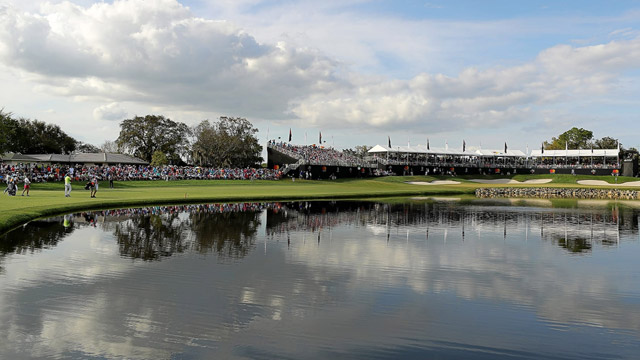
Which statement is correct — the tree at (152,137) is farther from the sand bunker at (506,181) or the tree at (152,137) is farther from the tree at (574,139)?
the tree at (574,139)

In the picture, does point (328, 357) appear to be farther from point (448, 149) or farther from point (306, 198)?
point (448, 149)

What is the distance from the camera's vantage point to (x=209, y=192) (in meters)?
47.6

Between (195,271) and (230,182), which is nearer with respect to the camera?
(195,271)

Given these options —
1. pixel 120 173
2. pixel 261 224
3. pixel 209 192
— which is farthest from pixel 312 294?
pixel 120 173

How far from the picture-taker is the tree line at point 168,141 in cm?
9238

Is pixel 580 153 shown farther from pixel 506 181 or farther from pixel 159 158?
pixel 159 158

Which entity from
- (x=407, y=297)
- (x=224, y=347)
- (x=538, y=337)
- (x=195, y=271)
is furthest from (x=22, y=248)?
(x=538, y=337)

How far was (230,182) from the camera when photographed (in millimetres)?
68125

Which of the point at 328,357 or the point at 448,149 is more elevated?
the point at 448,149

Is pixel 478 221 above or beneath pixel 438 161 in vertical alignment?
beneath

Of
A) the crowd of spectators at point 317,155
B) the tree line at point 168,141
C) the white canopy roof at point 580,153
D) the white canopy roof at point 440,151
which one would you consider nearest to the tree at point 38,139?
the tree line at point 168,141

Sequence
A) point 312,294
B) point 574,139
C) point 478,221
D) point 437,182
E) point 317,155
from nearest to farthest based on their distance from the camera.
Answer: point 312,294 < point 478,221 < point 437,182 < point 317,155 < point 574,139

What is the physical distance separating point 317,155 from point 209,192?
45.2 metres

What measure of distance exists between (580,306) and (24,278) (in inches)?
543
